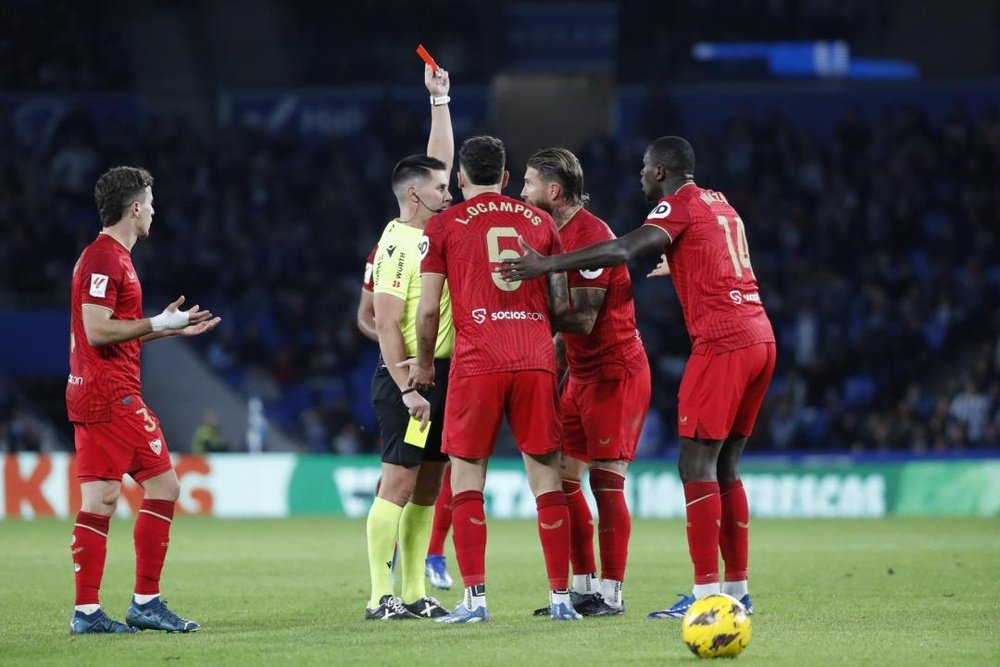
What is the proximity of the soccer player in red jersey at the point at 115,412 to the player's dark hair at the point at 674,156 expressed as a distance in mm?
2639

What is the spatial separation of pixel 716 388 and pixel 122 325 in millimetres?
3237

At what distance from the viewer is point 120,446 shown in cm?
821

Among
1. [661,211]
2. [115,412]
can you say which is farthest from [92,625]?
[661,211]

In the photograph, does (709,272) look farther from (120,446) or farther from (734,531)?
(120,446)

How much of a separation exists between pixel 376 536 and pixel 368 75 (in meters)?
22.5

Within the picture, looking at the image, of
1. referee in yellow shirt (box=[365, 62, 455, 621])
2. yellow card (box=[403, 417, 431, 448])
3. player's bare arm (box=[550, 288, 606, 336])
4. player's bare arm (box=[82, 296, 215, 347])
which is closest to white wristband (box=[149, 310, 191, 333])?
player's bare arm (box=[82, 296, 215, 347])

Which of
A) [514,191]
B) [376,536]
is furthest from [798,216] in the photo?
[376,536]

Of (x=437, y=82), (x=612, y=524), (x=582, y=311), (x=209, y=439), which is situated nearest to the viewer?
(x=582, y=311)

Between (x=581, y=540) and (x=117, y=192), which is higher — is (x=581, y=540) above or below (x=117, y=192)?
below

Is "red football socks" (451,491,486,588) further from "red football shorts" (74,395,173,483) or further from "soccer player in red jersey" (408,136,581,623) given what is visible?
"red football shorts" (74,395,173,483)

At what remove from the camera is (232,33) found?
3052 cm

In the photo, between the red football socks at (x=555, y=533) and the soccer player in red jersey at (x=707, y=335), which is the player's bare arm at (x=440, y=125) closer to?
the soccer player in red jersey at (x=707, y=335)

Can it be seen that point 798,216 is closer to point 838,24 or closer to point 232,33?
point 838,24

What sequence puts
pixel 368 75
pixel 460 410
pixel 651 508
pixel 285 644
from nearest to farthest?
1. pixel 285 644
2. pixel 460 410
3. pixel 651 508
4. pixel 368 75
